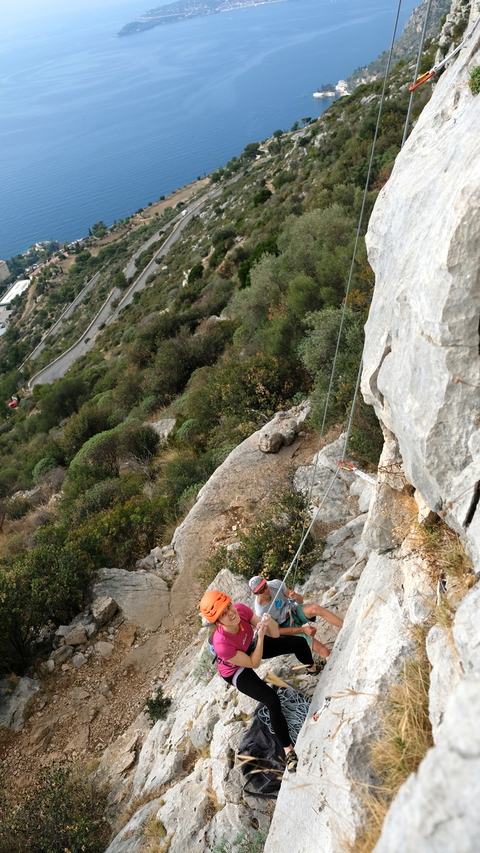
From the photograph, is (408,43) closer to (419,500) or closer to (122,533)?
(122,533)

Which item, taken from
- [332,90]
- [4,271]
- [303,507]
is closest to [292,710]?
[303,507]

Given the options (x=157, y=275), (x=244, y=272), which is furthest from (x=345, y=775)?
(x=157, y=275)

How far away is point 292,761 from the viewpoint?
452 cm

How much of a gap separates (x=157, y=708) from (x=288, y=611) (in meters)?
3.26

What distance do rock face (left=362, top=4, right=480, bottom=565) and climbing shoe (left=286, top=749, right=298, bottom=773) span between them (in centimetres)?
260

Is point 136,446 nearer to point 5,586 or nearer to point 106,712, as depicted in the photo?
point 5,586

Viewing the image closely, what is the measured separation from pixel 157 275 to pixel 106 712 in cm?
5795

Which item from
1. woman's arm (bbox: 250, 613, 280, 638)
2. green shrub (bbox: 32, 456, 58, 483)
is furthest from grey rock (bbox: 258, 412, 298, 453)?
green shrub (bbox: 32, 456, 58, 483)

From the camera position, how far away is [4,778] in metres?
7.45

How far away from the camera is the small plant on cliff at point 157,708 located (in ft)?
24.2

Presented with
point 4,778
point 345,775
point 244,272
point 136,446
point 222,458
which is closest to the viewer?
point 345,775

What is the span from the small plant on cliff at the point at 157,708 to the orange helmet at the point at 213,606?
3.56m

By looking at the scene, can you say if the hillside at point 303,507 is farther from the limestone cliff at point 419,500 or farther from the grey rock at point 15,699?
the grey rock at point 15,699

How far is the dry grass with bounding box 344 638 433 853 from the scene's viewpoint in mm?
3049
